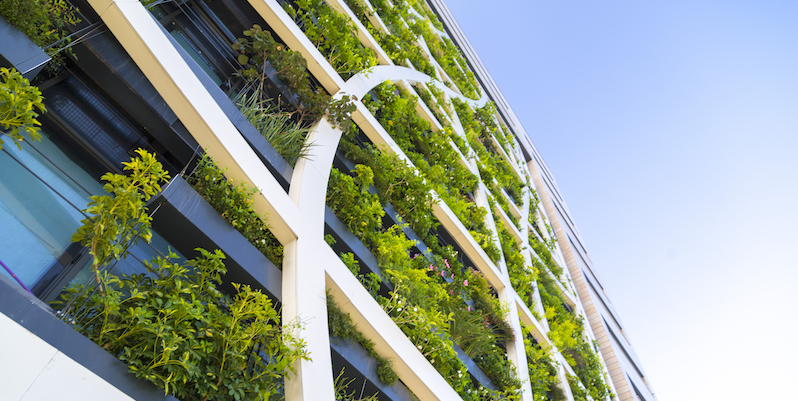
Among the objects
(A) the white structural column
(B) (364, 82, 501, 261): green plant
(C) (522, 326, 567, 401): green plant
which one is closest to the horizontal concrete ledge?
(A) the white structural column

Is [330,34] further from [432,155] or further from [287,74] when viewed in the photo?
[432,155]

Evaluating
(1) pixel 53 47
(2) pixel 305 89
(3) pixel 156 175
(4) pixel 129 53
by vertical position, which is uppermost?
(2) pixel 305 89

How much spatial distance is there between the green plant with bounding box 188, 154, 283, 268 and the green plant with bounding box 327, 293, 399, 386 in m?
0.88

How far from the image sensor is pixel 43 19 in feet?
12.9

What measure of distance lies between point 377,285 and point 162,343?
130 inches

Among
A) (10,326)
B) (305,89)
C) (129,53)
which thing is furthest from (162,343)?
(305,89)

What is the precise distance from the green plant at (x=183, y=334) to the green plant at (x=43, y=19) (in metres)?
2.16

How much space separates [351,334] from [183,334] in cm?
221

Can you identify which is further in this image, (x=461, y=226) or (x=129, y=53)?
(x=461, y=226)

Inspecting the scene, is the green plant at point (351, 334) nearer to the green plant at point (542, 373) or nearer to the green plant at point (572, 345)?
the green plant at point (542, 373)

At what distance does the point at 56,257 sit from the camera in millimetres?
3723

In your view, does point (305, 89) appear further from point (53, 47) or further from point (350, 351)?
point (350, 351)

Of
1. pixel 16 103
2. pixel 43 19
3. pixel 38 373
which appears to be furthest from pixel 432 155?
pixel 38 373

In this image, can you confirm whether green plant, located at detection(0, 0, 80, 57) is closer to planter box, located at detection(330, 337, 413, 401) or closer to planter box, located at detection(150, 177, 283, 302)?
planter box, located at detection(150, 177, 283, 302)
